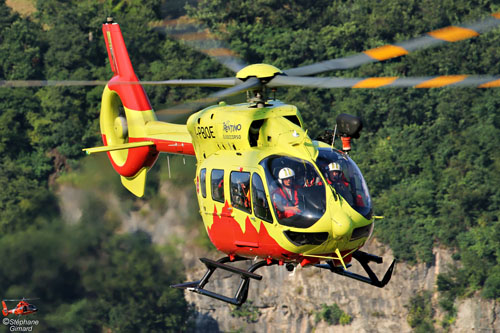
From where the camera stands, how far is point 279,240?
14.5m

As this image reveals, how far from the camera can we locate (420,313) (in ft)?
129

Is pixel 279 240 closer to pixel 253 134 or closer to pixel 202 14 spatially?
pixel 253 134

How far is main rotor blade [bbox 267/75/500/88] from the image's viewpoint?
40.2 feet

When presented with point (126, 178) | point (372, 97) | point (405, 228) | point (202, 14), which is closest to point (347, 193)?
point (126, 178)

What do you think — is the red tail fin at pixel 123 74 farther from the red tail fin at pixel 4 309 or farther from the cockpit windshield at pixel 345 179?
the red tail fin at pixel 4 309

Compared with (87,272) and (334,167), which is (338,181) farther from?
(87,272)

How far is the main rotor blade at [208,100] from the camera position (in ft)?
49.2

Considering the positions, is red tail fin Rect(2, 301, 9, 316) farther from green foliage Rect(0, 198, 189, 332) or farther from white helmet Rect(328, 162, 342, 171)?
white helmet Rect(328, 162, 342, 171)

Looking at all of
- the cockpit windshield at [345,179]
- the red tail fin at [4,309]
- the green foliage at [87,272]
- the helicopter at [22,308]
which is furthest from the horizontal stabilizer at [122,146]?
the red tail fin at [4,309]

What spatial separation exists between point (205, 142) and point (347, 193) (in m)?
2.99

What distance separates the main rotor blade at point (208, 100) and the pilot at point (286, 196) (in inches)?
58.8

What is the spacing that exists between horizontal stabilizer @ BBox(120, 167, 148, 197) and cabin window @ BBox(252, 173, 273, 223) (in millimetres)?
5803

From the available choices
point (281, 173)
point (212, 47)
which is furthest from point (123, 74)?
point (281, 173)

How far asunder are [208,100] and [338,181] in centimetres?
295
